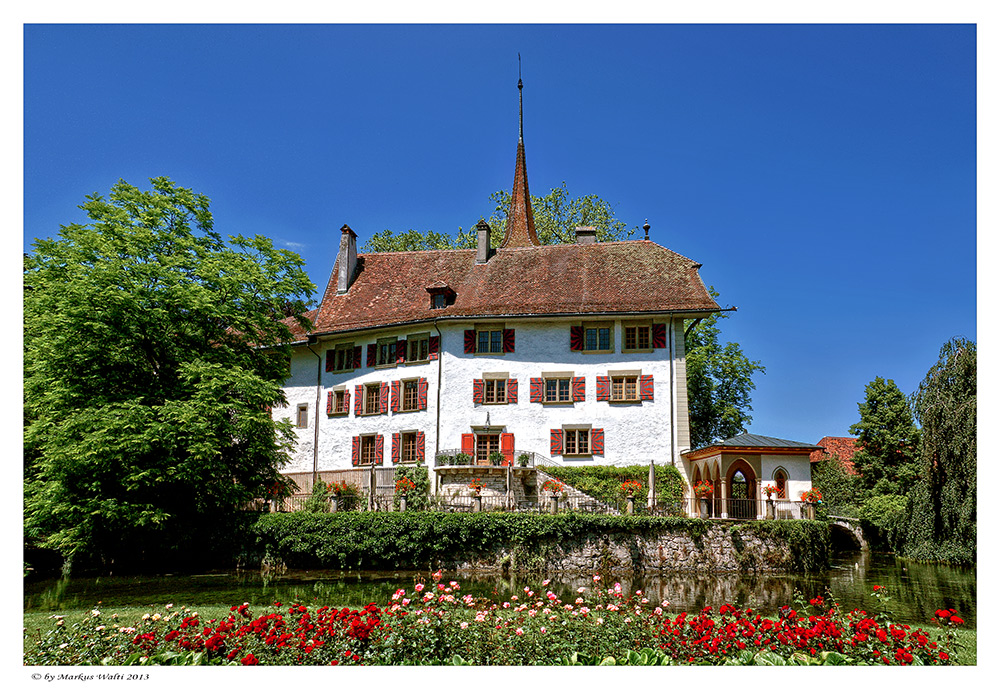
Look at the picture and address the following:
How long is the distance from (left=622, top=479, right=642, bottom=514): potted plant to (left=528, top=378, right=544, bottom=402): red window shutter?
4234 millimetres

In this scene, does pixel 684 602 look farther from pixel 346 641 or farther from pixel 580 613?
pixel 346 641

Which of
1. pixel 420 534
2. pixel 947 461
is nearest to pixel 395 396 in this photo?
pixel 420 534

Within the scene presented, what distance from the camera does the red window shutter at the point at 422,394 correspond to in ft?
88.9

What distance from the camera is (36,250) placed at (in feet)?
58.2

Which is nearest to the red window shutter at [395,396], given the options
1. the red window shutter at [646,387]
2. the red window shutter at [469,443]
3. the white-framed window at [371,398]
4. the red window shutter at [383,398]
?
the red window shutter at [383,398]

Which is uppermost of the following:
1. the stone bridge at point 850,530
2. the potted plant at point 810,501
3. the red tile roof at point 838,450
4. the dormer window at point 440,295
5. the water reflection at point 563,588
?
the dormer window at point 440,295

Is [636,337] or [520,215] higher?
[520,215]

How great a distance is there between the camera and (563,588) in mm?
16266

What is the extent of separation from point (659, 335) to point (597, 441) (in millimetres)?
4224

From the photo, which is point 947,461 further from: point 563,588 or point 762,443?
point 563,588

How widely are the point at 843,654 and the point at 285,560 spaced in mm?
15874

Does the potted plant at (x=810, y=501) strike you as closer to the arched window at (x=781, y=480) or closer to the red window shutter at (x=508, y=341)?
the arched window at (x=781, y=480)

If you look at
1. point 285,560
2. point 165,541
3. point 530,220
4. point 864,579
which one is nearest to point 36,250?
point 165,541

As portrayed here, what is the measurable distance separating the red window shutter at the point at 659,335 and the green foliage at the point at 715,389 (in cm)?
832
